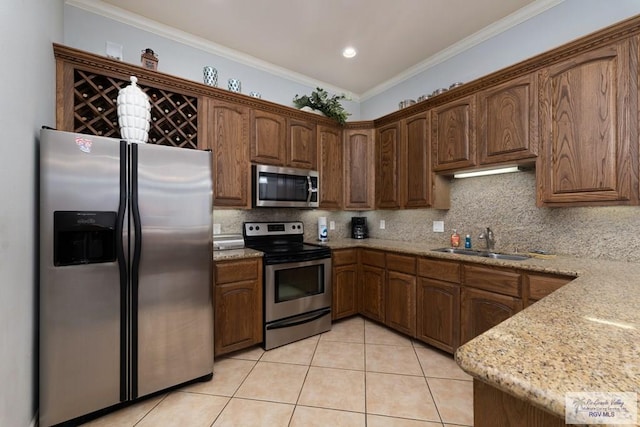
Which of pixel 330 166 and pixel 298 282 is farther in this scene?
pixel 330 166

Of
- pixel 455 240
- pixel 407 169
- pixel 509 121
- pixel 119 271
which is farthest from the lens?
pixel 407 169

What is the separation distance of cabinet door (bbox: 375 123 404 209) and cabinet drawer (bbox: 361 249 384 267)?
60 cm

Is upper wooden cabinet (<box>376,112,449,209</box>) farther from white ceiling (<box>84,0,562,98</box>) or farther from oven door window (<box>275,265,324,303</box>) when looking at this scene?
oven door window (<box>275,265,324,303</box>)

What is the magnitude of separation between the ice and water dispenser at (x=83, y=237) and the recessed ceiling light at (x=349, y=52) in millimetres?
2623

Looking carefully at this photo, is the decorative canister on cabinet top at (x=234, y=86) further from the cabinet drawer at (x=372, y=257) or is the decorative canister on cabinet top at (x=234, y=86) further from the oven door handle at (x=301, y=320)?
the oven door handle at (x=301, y=320)

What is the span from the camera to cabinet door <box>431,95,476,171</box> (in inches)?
97.0

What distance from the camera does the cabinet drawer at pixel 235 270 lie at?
7.48 ft

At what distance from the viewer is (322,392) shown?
1.91 metres

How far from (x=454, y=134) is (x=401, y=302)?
168 cm

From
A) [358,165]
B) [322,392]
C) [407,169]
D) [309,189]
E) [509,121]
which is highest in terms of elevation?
[509,121]

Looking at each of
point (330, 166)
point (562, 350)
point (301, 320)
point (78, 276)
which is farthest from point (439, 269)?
point (78, 276)

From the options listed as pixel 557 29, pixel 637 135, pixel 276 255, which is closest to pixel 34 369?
pixel 276 255

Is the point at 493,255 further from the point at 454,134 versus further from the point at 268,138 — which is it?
the point at 268,138

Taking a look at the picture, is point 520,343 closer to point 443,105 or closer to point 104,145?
point 104,145
